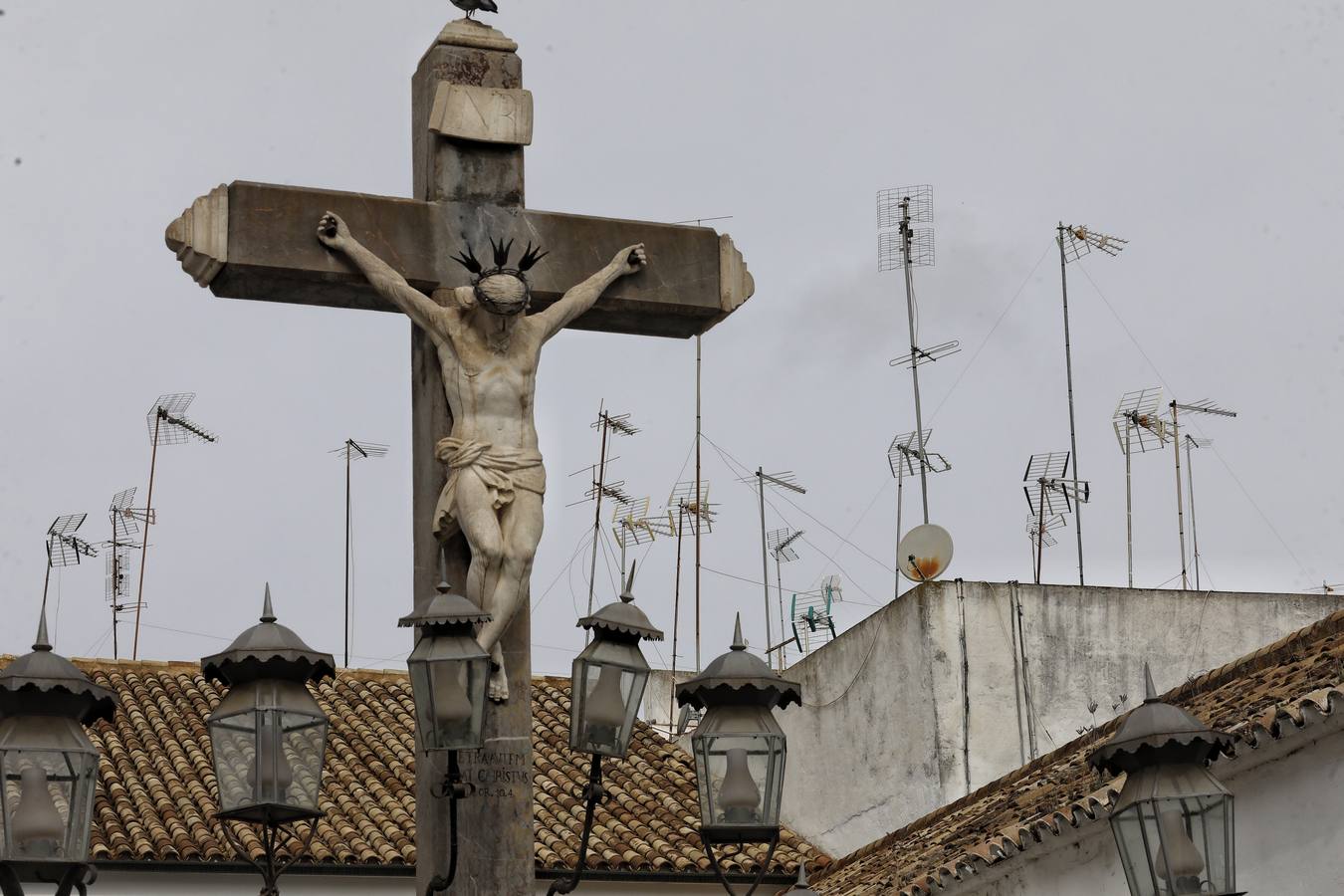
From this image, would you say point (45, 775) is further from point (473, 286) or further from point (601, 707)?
point (473, 286)

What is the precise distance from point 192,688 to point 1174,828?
16.1 metres

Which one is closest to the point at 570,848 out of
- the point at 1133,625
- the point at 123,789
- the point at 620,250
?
the point at 123,789

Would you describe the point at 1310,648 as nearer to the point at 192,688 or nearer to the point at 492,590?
the point at 492,590

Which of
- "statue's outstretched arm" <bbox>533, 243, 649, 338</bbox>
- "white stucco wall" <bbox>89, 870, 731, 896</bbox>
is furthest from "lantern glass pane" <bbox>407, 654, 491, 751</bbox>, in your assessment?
"white stucco wall" <bbox>89, 870, 731, 896</bbox>

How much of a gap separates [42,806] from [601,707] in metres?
1.40

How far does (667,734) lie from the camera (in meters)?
25.2

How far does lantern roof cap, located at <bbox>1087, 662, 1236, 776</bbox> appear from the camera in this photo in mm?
6219

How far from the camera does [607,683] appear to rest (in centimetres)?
606

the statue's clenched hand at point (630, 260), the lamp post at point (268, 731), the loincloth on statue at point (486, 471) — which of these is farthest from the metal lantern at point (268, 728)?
the statue's clenched hand at point (630, 260)

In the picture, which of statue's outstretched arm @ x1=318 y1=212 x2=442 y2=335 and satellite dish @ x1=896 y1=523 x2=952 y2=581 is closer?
statue's outstretched arm @ x1=318 y1=212 x2=442 y2=335

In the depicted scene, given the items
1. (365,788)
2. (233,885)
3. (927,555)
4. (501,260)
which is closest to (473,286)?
(501,260)

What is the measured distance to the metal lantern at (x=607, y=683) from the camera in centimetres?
603

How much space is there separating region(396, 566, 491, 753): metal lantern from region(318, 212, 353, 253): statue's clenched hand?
1241 mm

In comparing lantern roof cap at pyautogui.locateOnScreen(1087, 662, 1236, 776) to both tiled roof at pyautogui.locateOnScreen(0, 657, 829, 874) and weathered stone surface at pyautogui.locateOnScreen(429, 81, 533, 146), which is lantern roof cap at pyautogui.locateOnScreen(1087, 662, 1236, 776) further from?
tiled roof at pyautogui.locateOnScreen(0, 657, 829, 874)
